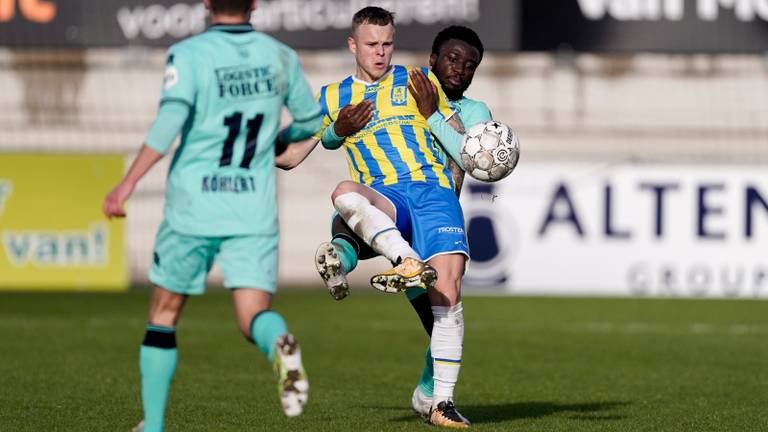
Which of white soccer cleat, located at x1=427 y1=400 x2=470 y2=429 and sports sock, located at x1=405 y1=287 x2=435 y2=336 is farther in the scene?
sports sock, located at x1=405 y1=287 x2=435 y2=336

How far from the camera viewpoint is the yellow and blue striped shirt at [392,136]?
7527 millimetres

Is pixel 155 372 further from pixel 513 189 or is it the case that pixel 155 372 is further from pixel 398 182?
pixel 513 189

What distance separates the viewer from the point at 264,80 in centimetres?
585

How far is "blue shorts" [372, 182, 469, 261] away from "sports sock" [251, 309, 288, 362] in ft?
5.50

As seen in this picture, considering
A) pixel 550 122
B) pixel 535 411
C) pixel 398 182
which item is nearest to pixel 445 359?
pixel 398 182


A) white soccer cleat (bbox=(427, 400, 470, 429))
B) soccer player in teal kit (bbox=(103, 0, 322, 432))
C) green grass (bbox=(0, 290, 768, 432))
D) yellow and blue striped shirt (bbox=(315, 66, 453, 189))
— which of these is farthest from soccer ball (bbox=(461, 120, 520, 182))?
soccer player in teal kit (bbox=(103, 0, 322, 432))

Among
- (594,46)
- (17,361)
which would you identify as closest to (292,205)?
(594,46)

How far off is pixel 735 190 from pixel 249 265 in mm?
13824

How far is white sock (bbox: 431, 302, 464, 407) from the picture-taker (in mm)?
7379

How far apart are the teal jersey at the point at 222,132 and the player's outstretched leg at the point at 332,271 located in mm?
1106

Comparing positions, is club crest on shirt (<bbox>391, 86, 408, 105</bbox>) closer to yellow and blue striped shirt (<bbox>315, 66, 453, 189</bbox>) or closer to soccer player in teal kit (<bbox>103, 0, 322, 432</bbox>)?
yellow and blue striped shirt (<bbox>315, 66, 453, 189</bbox>)

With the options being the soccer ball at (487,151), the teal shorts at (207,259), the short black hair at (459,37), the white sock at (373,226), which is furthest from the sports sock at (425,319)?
the teal shorts at (207,259)

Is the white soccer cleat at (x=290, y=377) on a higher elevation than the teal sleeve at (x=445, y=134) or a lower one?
lower

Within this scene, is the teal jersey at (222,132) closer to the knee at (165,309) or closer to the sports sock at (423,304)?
the knee at (165,309)
